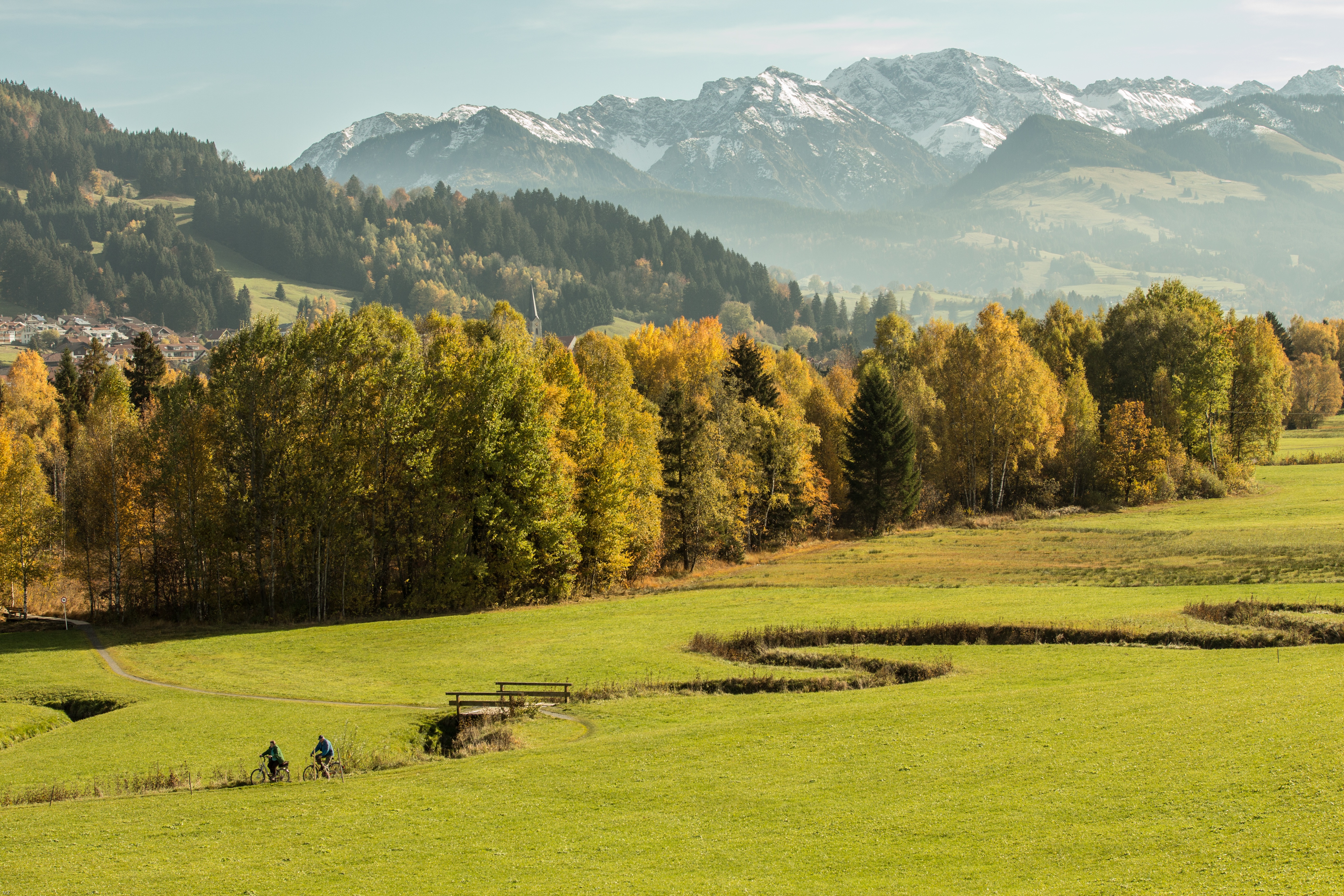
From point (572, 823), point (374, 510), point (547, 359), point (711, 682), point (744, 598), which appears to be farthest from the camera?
point (547, 359)

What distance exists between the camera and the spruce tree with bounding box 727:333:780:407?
90188 millimetres

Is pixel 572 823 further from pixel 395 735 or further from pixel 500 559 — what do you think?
pixel 500 559

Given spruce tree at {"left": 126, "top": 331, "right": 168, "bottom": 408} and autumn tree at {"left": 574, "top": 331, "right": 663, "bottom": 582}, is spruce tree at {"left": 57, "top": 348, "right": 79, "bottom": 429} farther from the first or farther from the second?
autumn tree at {"left": 574, "top": 331, "right": 663, "bottom": 582}

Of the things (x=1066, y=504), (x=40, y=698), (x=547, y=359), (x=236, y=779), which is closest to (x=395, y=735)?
(x=236, y=779)

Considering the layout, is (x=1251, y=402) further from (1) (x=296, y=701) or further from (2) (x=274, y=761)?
(2) (x=274, y=761)

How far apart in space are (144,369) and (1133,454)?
105 metres

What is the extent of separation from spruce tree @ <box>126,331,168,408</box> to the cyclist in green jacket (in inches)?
2920

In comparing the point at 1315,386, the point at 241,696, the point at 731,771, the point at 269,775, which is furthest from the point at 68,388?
the point at 1315,386

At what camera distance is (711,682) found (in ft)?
134

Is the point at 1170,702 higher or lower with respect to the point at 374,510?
lower

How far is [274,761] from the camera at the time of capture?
100 feet

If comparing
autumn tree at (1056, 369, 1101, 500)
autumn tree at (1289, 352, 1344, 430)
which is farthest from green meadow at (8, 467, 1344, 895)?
autumn tree at (1289, 352, 1344, 430)

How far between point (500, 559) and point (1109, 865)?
49841 mm

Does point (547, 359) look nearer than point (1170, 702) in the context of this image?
No
